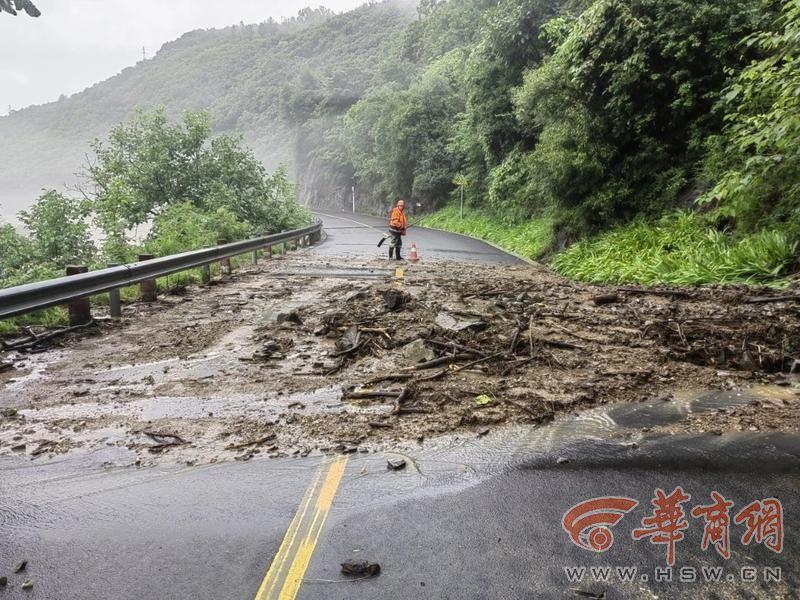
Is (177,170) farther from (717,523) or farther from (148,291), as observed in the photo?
(717,523)

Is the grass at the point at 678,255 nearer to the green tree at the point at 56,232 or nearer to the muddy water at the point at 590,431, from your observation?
the muddy water at the point at 590,431

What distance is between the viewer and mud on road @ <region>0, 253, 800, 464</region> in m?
3.73

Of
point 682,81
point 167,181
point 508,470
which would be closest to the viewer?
point 508,470

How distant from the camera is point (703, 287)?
8977mm

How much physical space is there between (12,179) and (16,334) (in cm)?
12453

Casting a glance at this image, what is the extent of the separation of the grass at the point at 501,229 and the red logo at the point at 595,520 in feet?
55.0

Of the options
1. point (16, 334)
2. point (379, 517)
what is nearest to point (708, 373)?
point (379, 517)

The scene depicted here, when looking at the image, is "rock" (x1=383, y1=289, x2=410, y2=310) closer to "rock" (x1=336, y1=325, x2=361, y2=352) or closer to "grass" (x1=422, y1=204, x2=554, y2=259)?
"rock" (x1=336, y1=325, x2=361, y2=352)

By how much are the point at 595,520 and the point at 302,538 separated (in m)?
1.44

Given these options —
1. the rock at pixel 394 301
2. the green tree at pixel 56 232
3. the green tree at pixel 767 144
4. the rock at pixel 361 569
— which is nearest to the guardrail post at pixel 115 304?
the rock at pixel 394 301

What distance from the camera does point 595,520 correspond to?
2.62 meters

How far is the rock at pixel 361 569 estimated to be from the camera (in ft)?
7.39

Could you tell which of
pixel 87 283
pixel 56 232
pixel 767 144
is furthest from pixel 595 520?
pixel 56 232

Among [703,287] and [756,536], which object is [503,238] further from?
[756,536]
